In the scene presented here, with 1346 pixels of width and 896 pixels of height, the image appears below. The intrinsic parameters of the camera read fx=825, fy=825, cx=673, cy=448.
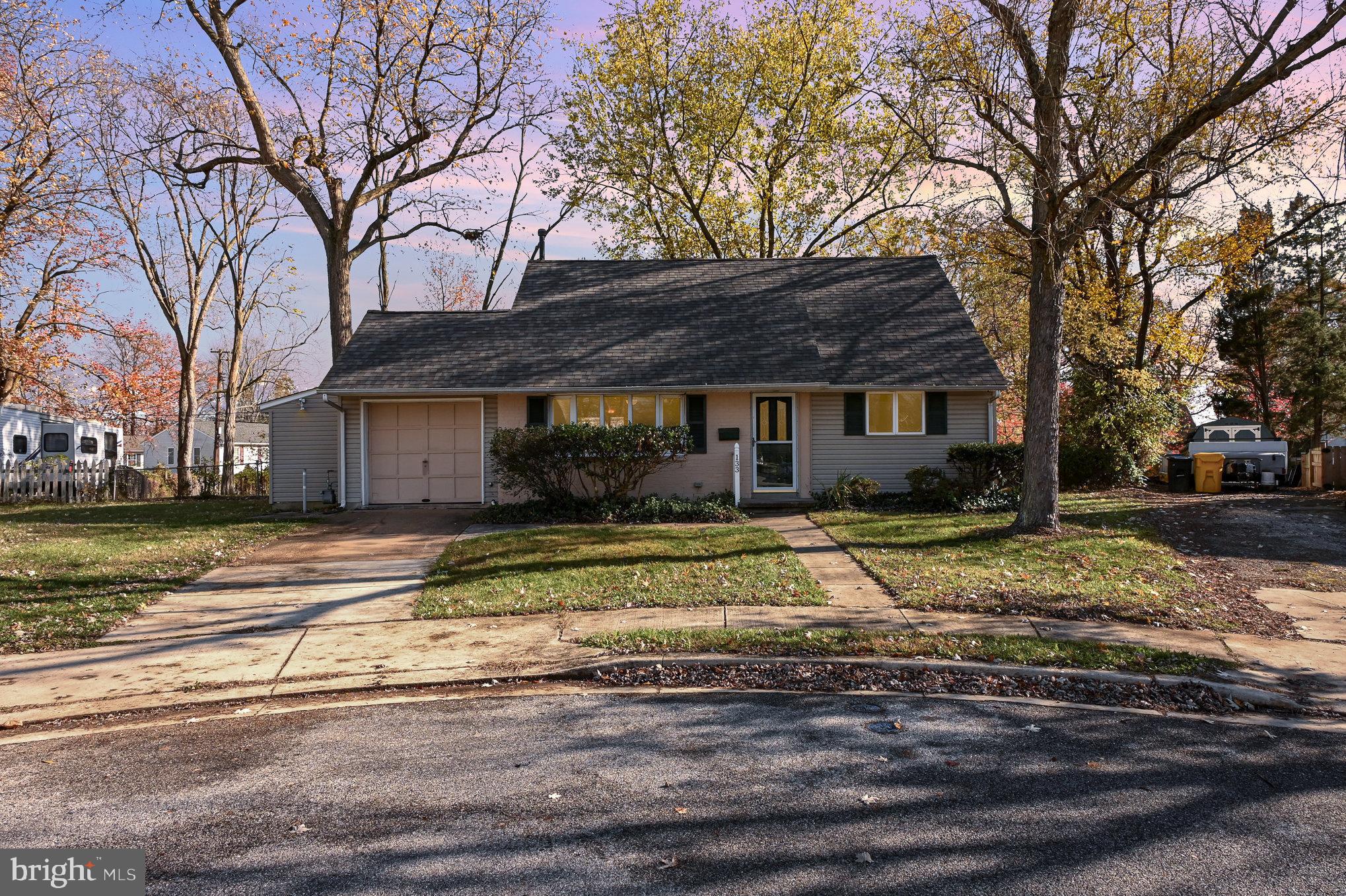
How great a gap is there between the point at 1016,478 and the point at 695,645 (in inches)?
463

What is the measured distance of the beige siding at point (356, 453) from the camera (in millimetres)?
18000

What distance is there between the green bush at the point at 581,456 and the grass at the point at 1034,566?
3490 millimetres

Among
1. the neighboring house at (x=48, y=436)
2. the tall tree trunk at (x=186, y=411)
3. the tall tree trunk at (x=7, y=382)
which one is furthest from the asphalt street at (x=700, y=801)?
the tall tree trunk at (x=7, y=382)

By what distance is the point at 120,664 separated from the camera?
7426 mm

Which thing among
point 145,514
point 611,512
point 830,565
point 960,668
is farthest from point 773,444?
point 145,514

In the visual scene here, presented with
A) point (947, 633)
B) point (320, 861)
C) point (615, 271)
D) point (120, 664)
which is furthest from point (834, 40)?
point (320, 861)

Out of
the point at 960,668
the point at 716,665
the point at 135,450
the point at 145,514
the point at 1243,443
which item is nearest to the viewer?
the point at 960,668

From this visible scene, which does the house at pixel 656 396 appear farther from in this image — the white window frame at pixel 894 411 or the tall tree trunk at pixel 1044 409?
the tall tree trunk at pixel 1044 409

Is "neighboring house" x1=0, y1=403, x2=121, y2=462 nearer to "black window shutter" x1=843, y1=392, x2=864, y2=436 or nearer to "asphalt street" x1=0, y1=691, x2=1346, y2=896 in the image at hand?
"black window shutter" x1=843, y1=392, x2=864, y2=436

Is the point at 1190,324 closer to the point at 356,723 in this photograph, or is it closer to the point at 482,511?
the point at 482,511

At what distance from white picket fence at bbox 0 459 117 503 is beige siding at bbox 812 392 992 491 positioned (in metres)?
21.3

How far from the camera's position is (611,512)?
15664 mm

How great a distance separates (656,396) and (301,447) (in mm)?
8697

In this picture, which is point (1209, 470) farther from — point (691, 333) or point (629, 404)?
point (629, 404)
